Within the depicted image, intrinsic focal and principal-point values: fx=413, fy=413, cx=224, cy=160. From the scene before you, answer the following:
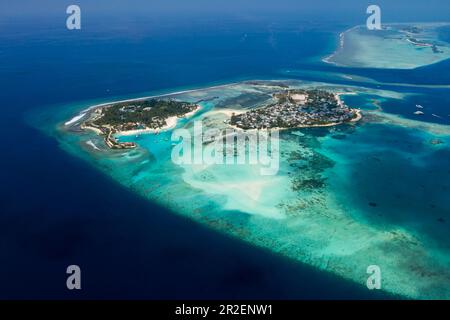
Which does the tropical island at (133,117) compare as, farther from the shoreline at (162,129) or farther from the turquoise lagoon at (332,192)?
the turquoise lagoon at (332,192)

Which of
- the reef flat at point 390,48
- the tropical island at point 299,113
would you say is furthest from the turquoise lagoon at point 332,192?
the reef flat at point 390,48

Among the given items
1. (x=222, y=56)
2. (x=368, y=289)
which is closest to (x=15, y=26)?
(x=222, y=56)

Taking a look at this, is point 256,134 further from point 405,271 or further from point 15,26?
point 15,26

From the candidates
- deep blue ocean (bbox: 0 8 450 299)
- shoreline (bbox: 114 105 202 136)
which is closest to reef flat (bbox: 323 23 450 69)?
deep blue ocean (bbox: 0 8 450 299)

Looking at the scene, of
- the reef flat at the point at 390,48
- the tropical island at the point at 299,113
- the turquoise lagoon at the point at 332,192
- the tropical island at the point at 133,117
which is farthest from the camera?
the reef flat at the point at 390,48

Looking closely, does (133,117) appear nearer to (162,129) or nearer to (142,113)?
(142,113)

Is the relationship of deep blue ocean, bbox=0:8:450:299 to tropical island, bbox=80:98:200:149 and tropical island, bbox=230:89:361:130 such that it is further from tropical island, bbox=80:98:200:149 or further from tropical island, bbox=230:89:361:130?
tropical island, bbox=230:89:361:130
